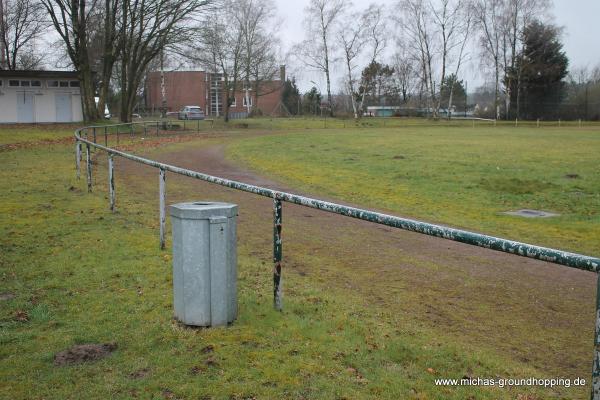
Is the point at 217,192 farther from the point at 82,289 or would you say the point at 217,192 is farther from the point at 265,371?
the point at 265,371

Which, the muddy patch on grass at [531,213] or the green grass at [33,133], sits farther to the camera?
the green grass at [33,133]

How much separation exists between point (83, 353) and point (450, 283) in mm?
3912

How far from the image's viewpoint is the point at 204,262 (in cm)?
450

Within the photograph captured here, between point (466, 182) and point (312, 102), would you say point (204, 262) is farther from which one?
point (312, 102)

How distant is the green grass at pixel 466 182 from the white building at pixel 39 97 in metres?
23.5

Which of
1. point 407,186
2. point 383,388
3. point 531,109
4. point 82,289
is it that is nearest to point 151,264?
point 82,289

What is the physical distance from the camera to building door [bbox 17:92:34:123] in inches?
1695

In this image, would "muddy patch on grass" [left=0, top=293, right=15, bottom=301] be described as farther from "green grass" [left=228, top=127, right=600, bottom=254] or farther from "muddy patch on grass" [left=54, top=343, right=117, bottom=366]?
"green grass" [left=228, top=127, right=600, bottom=254]

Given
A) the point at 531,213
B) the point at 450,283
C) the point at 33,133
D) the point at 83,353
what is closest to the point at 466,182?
the point at 531,213

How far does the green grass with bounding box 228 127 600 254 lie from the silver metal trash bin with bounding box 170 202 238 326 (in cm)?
659

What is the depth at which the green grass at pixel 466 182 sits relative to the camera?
11352 mm

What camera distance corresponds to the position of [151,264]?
6.57 metres

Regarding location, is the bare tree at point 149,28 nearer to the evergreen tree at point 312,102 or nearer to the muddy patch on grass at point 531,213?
the muddy patch on grass at point 531,213

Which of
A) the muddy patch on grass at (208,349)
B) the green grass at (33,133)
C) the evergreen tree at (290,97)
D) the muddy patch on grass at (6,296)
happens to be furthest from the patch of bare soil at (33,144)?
the evergreen tree at (290,97)
